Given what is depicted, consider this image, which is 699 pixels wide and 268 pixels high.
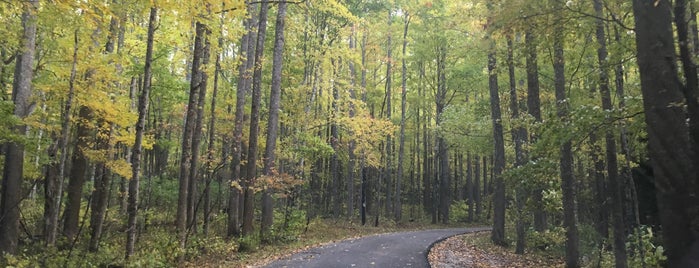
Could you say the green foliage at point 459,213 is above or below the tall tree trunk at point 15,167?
below

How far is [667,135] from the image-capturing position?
4.82 metres

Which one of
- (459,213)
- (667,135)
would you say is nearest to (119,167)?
(667,135)

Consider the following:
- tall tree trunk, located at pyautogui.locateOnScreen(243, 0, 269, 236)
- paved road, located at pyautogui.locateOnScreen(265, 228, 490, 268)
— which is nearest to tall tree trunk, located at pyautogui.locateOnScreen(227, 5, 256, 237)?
tall tree trunk, located at pyautogui.locateOnScreen(243, 0, 269, 236)

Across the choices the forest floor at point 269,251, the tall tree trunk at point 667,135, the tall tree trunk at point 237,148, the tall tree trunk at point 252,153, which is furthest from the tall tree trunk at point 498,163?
A: the tall tree trunk at point 667,135

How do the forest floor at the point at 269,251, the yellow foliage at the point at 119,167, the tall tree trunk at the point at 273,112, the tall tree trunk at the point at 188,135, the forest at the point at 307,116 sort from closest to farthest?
the forest at the point at 307,116 < the tall tree trunk at the point at 188,135 < the forest floor at the point at 269,251 < the yellow foliage at the point at 119,167 < the tall tree trunk at the point at 273,112

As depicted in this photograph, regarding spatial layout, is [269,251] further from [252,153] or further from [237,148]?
[237,148]

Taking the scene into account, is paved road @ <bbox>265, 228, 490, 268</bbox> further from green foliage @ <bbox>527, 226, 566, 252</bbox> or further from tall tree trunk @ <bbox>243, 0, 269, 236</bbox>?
green foliage @ <bbox>527, 226, 566, 252</bbox>

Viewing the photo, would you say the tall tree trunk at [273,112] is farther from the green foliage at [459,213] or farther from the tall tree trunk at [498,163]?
the green foliage at [459,213]

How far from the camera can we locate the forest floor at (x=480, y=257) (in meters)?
12.0

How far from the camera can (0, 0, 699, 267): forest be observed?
594 centimetres

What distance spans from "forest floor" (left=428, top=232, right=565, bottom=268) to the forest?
2.44 ft

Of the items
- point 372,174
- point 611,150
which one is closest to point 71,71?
point 611,150

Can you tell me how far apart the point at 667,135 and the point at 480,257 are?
9.50m

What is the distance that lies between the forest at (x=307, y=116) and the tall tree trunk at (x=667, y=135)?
17 mm
